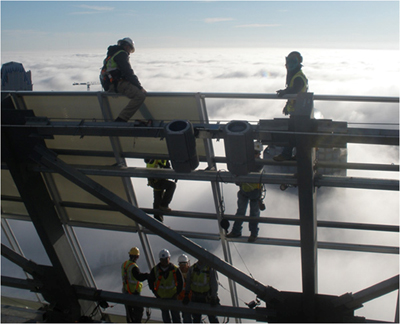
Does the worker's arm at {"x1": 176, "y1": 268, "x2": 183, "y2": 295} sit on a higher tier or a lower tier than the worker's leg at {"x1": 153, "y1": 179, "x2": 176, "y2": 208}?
lower

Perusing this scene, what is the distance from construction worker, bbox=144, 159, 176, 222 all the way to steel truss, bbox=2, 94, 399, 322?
511 millimetres

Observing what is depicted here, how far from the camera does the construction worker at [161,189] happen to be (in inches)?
391

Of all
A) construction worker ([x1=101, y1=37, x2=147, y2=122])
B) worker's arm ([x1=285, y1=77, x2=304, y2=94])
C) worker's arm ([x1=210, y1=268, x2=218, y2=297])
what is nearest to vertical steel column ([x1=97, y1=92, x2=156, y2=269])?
construction worker ([x1=101, y1=37, x2=147, y2=122])

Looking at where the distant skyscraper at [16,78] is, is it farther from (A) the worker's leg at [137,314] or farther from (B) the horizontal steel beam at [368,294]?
(B) the horizontal steel beam at [368,294]

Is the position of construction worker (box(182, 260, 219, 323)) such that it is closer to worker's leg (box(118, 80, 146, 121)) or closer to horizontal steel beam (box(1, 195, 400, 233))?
horizontal steel beam (box(1, 195, 400, 233))

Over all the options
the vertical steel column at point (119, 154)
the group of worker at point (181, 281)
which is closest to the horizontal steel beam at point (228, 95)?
the vertical steel column at point (119, 154)

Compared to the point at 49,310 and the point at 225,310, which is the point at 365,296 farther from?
the point at 49,310

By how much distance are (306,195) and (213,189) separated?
2968mm

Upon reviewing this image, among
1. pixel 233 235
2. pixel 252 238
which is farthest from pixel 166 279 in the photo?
pixel 252 238

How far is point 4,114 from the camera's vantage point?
Answer: 7914 millimetres

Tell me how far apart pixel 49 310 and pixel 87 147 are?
4.11 metres

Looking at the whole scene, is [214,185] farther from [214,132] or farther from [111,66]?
[111,66]

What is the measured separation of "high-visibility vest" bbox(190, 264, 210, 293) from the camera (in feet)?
32.5

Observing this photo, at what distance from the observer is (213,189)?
9.58 metres
